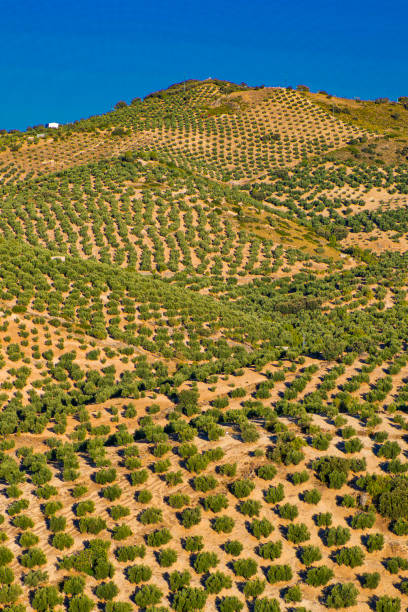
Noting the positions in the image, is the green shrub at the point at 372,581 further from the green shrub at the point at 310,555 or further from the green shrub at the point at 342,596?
the green shrub at the point at 310,555

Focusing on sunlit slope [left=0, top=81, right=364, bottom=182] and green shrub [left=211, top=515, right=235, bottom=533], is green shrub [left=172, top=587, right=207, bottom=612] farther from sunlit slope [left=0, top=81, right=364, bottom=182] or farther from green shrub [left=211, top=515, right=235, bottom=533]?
sunlit slope [left=0, top=81, right=364, bottom=182]

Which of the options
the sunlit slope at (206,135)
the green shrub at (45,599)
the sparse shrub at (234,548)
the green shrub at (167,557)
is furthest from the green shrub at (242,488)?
the sunlit slope at (206,135)

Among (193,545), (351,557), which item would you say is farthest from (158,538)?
(351,557)

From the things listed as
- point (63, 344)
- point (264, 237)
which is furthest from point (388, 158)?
point (63, 344)

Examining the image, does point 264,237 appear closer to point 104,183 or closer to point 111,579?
point 104,183

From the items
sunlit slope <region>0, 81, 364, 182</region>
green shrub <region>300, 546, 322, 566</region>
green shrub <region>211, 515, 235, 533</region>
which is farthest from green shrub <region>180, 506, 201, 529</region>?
sunlit slope <region>0, 81, 364, 182</region>

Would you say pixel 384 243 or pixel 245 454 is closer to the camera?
pixel 245 454

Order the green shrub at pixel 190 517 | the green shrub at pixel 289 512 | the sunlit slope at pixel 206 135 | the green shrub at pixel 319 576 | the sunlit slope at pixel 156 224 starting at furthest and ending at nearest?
the sunlit slope at pixel 206 135, the sunlit slope at pixel 156 224, the green shrub at pixel 289 512, the green shrub at pixel 190 517, the green shrub at pixel 319 576

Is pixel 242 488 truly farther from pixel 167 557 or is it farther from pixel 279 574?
pixel 167 557
